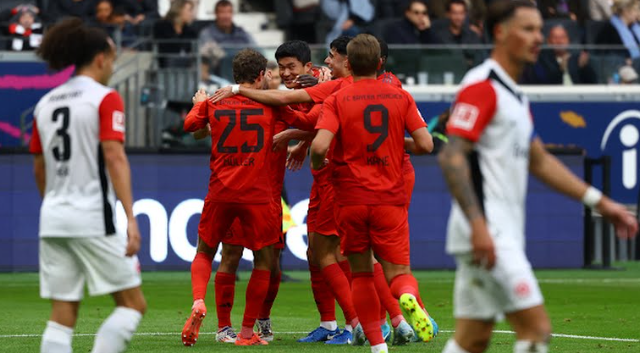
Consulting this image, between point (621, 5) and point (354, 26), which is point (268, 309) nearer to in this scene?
point (354, 26)

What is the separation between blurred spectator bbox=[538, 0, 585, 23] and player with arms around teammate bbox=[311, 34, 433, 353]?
615 inches

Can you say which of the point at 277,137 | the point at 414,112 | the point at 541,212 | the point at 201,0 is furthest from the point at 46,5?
the point at 414,112

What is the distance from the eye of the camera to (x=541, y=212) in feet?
62.3

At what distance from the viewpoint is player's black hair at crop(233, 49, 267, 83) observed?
10.4 meters

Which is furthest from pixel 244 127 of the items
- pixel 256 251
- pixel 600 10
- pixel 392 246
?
pixel 600 10

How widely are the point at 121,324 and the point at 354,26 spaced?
1636 centimetres

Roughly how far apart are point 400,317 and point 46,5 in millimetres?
13815

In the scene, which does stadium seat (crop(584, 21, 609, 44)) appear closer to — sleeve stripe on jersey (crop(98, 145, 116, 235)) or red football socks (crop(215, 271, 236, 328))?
red football socks (crop(215, 271, 236, 328))

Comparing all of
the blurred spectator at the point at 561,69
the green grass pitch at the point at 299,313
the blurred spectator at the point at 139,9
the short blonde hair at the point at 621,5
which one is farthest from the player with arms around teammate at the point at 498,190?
the short blonde hair at the point at 621,5

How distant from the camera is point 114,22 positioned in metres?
21.5

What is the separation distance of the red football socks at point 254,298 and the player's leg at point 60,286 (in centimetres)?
347

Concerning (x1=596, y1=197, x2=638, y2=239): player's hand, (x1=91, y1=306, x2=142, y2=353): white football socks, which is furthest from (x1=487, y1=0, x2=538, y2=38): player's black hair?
(x1=91, y1=306, x2=142, y2=353): white football socks

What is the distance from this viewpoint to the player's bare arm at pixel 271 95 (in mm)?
9836

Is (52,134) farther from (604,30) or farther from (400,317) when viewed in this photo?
(604,30)
